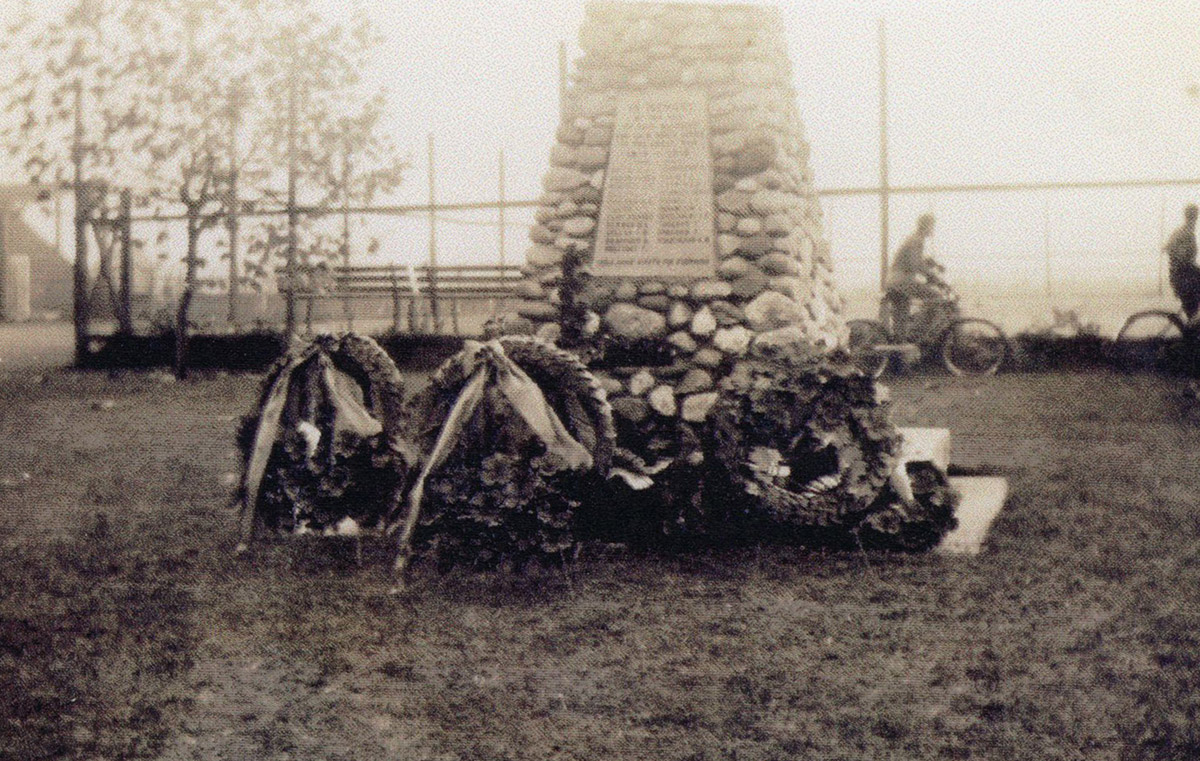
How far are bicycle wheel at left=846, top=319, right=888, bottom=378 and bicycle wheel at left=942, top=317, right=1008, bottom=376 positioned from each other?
59 cm

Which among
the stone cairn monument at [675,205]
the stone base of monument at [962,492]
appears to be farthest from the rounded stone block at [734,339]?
the stone base of monument at [962,492]

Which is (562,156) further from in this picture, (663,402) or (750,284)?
(663,402)

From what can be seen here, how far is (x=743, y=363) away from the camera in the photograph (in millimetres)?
5590

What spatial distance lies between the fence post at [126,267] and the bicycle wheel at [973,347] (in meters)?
8.58

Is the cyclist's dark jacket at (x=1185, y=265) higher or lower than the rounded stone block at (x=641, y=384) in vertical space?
higher

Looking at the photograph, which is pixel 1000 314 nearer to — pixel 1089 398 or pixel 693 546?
pixel 1089 398

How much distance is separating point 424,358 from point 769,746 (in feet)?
28.2

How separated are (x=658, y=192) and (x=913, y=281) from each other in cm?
537

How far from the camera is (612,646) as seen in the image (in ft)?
12.5

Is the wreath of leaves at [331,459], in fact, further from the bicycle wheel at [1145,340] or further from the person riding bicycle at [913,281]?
the bicycle wheel at [1145,340]

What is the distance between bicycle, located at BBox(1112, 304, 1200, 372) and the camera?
10109 mm

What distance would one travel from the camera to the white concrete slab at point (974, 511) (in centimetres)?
506

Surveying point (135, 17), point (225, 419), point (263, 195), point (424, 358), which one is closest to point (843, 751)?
point (225, 419)

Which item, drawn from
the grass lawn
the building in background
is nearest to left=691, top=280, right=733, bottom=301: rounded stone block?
the grass lawn
